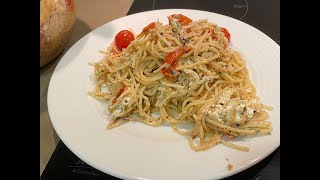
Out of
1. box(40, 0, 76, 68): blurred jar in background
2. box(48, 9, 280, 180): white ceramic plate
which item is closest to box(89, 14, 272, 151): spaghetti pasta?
box(48, 9, 280, 180): white ceramic plate

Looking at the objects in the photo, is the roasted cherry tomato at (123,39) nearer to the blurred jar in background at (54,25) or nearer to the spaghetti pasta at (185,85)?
the spaghetti pasta at (185,85)

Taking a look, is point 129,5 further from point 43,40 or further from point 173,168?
point 173,168

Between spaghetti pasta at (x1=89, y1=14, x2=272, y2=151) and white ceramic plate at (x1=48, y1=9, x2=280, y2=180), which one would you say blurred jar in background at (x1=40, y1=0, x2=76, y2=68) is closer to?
white ceramic plate at (x1=48, y1=9, x2=280, y2=180)

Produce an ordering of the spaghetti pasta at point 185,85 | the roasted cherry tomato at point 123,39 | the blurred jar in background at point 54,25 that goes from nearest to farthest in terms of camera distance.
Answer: the spaghetti pasta at point 185,85
the blurred jar in background at point 54,25
the roasted cherry tomato at point 123,39

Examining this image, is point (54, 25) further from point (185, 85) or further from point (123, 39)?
point (185, 85)

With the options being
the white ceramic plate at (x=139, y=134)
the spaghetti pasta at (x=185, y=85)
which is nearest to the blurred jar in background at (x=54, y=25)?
the white ceramic plate at (x=139, y=134)

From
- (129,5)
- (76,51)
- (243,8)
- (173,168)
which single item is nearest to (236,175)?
(173,168)
